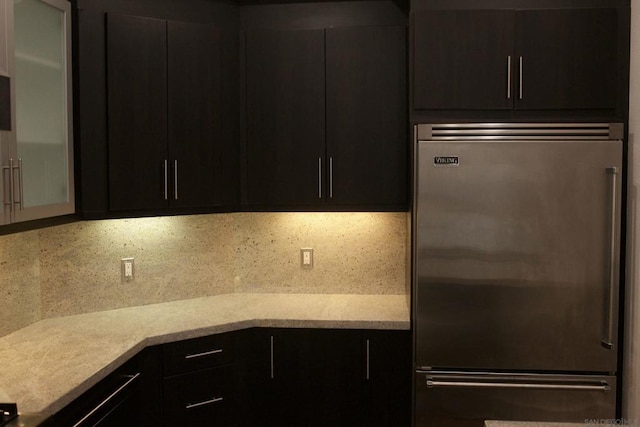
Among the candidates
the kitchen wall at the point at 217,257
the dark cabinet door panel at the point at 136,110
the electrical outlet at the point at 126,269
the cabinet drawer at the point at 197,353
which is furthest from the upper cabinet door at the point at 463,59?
the electrical outlet at the point at 126,269

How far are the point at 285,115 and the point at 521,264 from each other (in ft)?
4.42

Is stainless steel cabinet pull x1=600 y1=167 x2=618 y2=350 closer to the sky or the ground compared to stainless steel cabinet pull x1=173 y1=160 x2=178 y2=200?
closer to the ground

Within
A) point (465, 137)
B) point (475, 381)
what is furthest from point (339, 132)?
point (475, 381)

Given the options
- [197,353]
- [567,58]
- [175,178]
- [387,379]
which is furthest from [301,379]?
[567,58]

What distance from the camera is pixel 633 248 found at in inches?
117

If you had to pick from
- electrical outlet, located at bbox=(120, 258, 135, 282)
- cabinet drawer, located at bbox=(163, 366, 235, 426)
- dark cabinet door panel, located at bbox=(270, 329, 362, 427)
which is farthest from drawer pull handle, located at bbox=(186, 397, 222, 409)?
Answer: electrical outlet, located at bbox=(120, 258, 135, 282)

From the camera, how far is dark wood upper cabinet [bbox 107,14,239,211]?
3.10 m

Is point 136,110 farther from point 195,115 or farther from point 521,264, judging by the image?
point 521,264

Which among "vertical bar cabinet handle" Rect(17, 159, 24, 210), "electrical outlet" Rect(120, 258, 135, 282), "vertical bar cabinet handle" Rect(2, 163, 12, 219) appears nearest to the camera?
"vertical bar cabinet handle" Rect(2, 163, 12, 219)

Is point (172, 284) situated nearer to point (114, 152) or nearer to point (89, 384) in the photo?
point (114, 152)

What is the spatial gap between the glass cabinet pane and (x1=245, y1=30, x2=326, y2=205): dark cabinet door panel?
0.92m

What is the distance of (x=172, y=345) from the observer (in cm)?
296

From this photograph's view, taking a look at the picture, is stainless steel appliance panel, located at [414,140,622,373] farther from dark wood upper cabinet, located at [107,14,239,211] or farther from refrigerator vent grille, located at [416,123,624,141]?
dark wood upper cabinet, located at [107,14,239,211]

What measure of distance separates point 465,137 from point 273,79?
1023 millimetres
